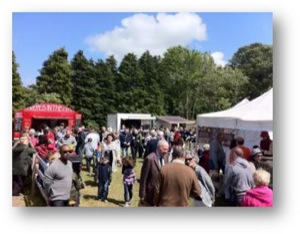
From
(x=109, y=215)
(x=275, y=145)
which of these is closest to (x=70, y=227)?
(x=109, y=215)

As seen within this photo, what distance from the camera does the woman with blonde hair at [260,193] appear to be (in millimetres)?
4613

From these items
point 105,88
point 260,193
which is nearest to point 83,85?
point 105,88

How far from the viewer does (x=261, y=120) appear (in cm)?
568

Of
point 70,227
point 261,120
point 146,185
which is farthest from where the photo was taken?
point 261,120

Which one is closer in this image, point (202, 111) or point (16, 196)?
point (16, 196)

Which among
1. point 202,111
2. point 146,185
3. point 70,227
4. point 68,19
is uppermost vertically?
point 68,19

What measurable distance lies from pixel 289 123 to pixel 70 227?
2.43 meters

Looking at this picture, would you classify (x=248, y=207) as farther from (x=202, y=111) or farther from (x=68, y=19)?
(x=68, y=19)

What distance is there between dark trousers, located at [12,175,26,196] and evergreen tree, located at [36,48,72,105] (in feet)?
2.93

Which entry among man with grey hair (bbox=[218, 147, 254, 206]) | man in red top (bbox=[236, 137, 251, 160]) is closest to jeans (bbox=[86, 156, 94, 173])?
man with grey hair (bbox=[218, 147, 254, 206])

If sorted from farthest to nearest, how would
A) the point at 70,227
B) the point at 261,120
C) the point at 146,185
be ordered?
the point at 261,120
the point at 70,227
the point at 146,185

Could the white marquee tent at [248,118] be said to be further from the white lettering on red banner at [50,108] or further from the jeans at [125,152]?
the white lettering on red banner at [50,108]

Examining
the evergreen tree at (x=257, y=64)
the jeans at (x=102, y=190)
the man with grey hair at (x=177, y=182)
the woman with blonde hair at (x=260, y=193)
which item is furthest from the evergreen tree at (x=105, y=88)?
the woman with blonde hair at (x=260, y=193)

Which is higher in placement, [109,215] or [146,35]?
[146,35]
